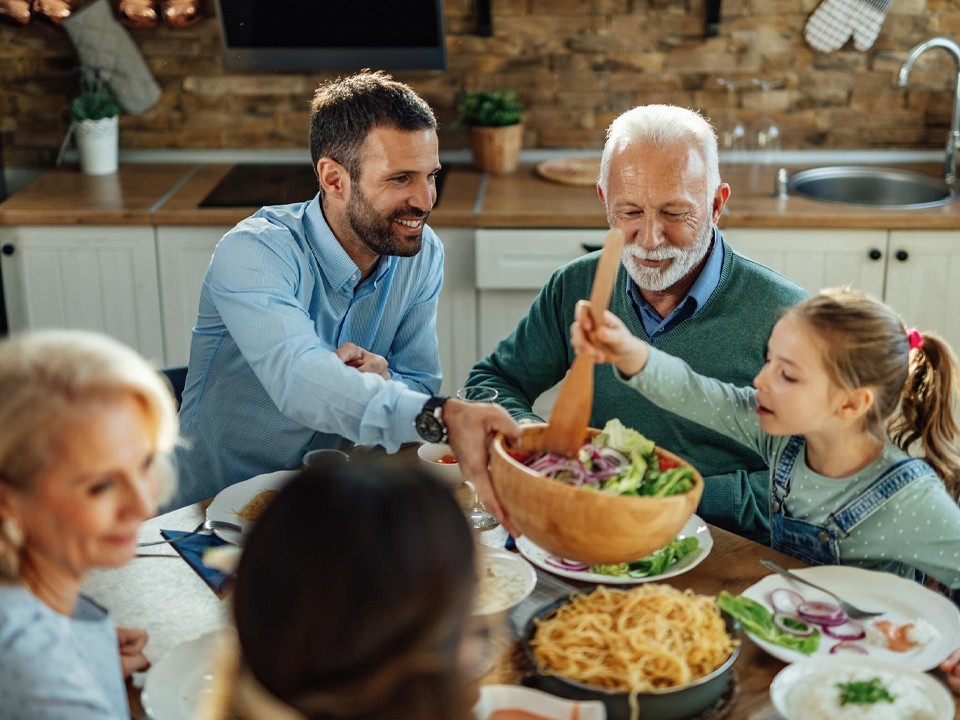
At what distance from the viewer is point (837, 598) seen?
1577 mm

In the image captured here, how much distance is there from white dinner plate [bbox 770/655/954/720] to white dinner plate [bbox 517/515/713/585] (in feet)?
0.93

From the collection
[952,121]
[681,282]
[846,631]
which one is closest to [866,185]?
[952,121]

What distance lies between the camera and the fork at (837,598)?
5.08 feet

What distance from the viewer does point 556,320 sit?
7.71 ft

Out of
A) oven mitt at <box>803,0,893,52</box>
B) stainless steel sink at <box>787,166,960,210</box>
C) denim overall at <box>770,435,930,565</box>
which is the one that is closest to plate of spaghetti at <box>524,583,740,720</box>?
denim overall at <box>770,435,930,565</box>

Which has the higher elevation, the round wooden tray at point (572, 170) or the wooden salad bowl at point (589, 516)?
the round wooden tray at point (572, 170)

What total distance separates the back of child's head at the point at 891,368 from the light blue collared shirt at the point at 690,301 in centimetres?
42

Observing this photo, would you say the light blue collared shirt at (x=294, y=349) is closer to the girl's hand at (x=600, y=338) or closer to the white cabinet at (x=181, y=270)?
the girl's hand at (x=600, y=338)

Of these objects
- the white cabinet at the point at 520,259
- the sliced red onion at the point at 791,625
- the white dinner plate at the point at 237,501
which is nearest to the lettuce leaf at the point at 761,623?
the sliced red onion at the point at 791,625

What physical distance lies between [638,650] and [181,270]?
2.60 metres

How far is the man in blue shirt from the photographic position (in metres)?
2.11

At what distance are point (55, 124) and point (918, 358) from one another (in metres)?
A: 3.24

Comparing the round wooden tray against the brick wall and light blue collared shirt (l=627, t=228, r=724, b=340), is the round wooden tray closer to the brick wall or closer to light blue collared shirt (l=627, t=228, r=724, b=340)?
the brick wall

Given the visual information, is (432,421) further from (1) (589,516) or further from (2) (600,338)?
(1) (589,516)
